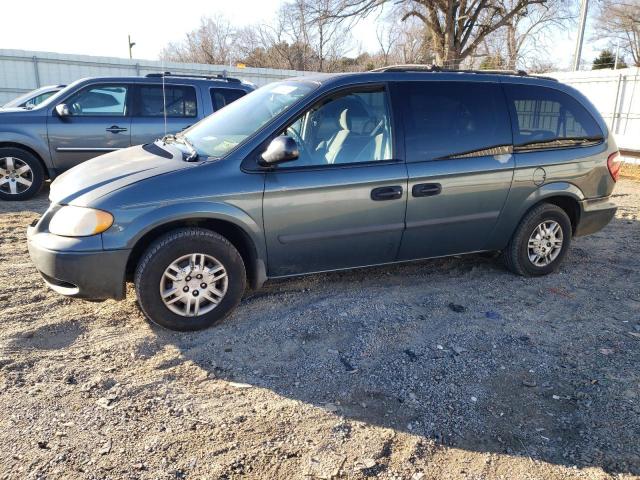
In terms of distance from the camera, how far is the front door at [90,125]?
7.69 meters

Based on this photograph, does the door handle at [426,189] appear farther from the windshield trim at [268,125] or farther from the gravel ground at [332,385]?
the windshield trim at [268,125]

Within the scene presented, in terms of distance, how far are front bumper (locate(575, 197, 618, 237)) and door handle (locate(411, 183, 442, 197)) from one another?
1.73 metres

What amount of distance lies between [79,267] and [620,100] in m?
14.2

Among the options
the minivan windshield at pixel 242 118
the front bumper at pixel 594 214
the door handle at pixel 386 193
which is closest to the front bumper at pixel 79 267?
the minivan windshield at pixel 242 118

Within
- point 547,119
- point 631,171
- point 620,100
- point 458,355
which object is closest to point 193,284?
point 458,355

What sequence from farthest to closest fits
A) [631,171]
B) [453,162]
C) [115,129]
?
[631,171]
[115,129]
[453,162]

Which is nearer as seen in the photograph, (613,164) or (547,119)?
(547,119)

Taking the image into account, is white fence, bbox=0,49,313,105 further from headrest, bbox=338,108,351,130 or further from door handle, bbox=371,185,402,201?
door handle, bbox=371,185,402,201

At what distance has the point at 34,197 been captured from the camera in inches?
313

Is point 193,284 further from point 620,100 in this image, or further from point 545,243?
point 620,100

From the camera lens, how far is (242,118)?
13.7 ft

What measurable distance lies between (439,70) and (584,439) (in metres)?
3.15

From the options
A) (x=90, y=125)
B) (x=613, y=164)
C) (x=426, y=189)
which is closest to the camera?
(x=426, y=189)

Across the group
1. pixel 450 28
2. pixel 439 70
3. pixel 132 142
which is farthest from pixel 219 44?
pixel 439 70
